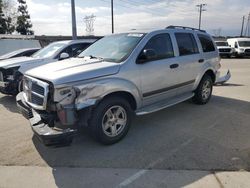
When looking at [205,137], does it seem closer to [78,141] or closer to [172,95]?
[172,95]

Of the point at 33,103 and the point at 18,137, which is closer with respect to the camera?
the point at 33,103

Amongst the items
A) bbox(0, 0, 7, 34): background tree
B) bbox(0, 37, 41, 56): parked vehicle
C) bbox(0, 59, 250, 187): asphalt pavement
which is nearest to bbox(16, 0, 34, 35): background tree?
bbox(0, 0, 7, 34): background tree

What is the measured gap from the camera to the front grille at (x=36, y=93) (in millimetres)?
3882

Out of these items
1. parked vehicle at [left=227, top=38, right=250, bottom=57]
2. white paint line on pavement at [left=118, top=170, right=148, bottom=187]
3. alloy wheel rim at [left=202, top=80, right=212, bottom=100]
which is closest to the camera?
white paint line on pavement at [left=118, top=170, right=148, bottom=187]

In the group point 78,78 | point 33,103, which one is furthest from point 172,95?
point 33,103

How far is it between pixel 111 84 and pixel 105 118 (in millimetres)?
581

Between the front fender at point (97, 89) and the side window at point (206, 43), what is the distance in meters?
3.07

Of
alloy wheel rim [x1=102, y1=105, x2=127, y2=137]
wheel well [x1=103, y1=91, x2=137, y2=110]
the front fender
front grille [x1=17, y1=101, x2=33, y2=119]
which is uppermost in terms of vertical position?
the front fender

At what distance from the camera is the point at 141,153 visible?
13.6 ft

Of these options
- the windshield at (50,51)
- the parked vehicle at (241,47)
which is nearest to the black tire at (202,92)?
the windshield at (50,51)

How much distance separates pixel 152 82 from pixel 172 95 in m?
0.90

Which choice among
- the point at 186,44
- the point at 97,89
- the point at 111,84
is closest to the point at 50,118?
the point at 97,89

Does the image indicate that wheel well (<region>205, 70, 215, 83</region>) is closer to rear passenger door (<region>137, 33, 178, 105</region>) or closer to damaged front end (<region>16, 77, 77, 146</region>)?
rear passenger door (<region>137, 33, 178, 105</region>)

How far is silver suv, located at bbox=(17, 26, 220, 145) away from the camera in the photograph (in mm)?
3834
